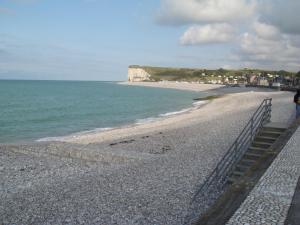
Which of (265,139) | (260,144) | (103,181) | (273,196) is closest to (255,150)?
(260,144)

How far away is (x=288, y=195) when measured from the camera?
7352 millimetres

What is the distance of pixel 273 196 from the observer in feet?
24.0

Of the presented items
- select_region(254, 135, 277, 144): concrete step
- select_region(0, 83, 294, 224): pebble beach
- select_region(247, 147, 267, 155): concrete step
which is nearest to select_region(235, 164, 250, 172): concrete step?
select_region(247, 147, 267, 155): concrete step

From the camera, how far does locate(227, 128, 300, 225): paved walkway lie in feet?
20.4

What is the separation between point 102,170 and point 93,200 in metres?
3.72

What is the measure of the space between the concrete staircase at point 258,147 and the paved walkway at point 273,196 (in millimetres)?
1077

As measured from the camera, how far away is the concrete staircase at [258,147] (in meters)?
11.3

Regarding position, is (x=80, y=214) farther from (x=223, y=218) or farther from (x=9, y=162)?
(x=9, y=162)

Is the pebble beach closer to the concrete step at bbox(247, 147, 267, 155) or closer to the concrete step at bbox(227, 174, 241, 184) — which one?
the concrete step at bbox(227, 174, 241, 184)

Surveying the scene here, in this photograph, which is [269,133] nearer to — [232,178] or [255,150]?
[255,150]

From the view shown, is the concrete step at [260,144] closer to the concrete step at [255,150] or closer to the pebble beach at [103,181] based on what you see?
the concrete step at [255,150]

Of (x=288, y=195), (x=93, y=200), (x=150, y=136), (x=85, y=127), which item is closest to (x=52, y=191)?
(x=93, y=200)

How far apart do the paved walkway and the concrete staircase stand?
1.08 metres

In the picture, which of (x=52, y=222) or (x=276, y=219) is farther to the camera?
(x=52, y=222)
